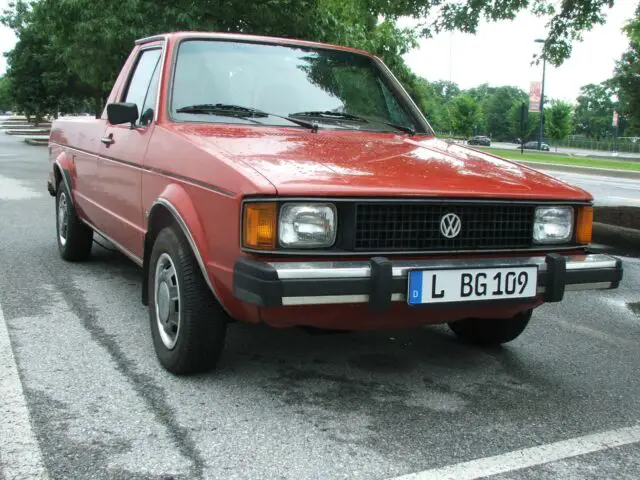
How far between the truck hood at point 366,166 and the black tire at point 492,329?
855 mm

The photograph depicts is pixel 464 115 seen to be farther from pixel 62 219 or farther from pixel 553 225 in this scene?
pixel 553 225

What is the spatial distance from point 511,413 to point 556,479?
0.61 metres

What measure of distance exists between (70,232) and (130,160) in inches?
80.0

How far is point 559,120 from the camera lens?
79562 millimetres

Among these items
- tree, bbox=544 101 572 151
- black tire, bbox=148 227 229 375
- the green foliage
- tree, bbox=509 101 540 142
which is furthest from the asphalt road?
tree, bbox=509 101 540 142

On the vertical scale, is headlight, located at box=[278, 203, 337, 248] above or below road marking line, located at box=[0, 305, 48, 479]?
above

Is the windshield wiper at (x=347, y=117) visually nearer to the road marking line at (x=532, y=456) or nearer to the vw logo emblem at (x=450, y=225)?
the vw logo emblem at (x=450, y=225)

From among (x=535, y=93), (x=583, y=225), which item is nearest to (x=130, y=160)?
(x=583, y=225)

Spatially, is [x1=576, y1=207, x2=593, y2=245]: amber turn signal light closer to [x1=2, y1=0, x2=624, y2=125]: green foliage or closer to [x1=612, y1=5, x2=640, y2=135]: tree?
[x1=2, y1=0, x2=624, y2=125]: green foliage

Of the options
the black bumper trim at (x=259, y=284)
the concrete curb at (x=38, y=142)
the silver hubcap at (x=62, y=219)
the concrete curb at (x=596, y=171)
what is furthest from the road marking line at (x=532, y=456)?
the concrete curb at (x=38, y=142)

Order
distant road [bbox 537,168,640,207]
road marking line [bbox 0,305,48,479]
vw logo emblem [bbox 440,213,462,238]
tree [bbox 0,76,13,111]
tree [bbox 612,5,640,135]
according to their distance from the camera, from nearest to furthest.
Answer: road marking line [bbox 0,305,48,479], vw logo emblem [bbox 440,213,462,238], tree [bbox 612,5,640,135], distant road [bbox 537,168,640,207], tree [bbox 0,76,13,111]

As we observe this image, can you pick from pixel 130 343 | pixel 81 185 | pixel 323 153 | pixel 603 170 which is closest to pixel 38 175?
pixel 81 185

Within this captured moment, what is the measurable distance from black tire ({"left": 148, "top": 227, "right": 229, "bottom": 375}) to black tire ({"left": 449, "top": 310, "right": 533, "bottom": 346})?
60.7 inches

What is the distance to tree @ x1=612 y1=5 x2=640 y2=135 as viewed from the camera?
1061cm
